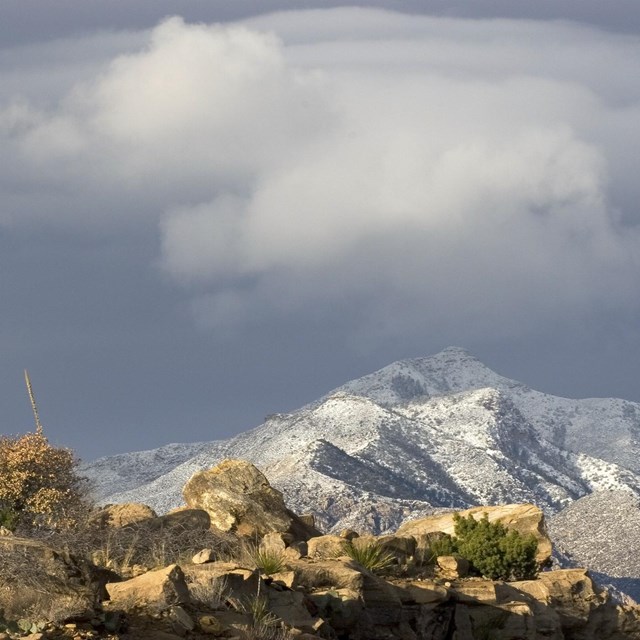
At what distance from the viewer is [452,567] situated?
2184 inches

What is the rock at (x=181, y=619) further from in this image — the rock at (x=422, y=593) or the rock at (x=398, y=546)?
the rock at (x=398, y=546)

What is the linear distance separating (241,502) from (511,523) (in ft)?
45.6

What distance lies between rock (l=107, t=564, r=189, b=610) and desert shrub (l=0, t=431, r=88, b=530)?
25.9 metres

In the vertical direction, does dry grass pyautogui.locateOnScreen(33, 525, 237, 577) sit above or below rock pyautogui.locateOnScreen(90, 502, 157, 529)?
below

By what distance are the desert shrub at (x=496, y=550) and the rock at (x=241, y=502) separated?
23.5ft

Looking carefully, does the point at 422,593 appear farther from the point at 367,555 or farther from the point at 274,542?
the point at 274,542

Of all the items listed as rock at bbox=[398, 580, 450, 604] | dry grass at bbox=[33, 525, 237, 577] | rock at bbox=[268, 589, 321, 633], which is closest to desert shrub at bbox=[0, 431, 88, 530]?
dry grass at bbox=[33, 525, 237, 577]

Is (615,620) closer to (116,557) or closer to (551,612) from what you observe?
(551,612)

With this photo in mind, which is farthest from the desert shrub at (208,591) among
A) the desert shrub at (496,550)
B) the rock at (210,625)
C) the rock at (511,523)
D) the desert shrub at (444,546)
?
the rock at (511,523)

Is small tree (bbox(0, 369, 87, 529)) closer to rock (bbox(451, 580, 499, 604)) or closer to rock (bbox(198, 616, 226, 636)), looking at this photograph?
rock (bbox(451, 580, 499, 604))

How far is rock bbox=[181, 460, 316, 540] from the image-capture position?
195ft

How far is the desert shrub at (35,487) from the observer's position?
62.0 m

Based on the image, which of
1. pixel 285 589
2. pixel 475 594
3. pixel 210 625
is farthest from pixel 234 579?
pixel 475 594

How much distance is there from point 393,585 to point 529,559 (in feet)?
47.7
